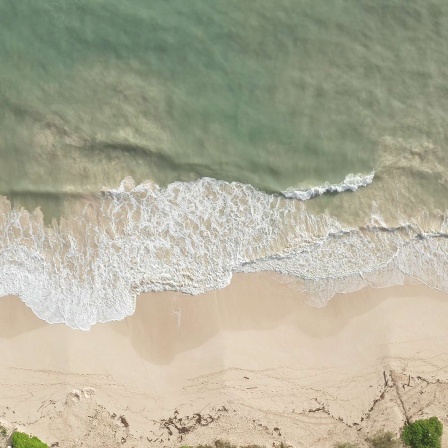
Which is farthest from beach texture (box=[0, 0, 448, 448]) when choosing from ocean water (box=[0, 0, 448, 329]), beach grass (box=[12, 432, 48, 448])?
beach grass (box=[12, 432, 48, 448])

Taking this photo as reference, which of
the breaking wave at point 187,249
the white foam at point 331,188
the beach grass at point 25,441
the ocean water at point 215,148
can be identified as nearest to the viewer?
the beach grass at point 25,441

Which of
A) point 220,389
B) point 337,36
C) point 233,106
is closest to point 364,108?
point 337,36

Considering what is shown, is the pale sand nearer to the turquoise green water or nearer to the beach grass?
the beach grass

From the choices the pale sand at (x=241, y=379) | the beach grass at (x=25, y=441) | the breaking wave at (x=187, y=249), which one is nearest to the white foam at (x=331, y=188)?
the breaking wave at (x=187, y=249)

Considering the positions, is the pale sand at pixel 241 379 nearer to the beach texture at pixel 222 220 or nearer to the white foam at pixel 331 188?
the beach texture at pixel 222 220

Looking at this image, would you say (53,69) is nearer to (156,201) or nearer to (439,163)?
(156,201)

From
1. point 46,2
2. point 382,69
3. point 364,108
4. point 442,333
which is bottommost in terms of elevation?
point 442,333
